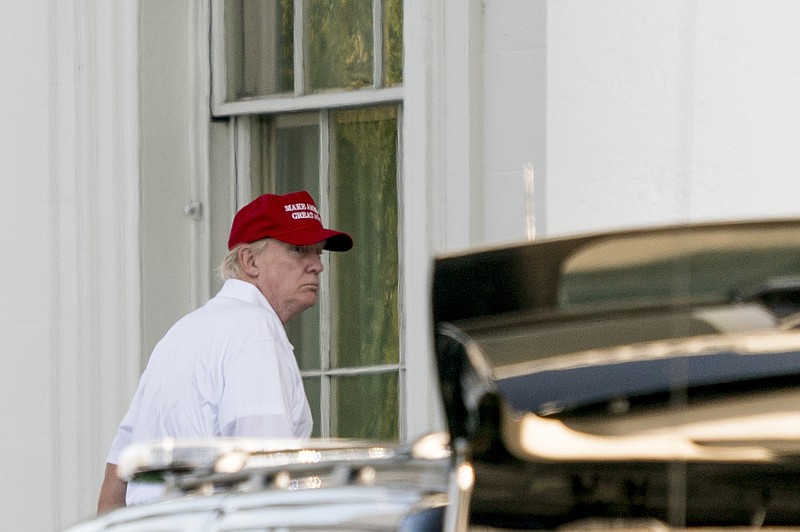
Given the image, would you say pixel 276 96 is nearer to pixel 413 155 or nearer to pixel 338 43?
pixel 338 43

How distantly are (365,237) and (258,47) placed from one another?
2.88 ft

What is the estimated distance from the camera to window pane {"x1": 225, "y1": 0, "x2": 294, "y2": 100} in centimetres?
614

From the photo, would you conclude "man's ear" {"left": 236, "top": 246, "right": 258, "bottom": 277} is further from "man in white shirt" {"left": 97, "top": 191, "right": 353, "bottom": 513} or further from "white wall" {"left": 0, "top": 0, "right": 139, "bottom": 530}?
"white wall" {"left": 0, "top": 0, "right": 139, "bottom": 530}

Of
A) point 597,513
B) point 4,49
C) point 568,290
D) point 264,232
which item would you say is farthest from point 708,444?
point 4,49

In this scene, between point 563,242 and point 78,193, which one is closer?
point 563,242

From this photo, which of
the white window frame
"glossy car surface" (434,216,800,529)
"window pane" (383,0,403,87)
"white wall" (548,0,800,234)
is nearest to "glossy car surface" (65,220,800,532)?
"glossy car surface" (434,216,800,529)

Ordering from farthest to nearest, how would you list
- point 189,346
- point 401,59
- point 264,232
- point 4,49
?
1. point 4,49
2. point 401,59
3. point 264,232
4. point 189,346

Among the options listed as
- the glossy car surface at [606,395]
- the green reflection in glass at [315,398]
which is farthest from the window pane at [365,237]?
the glossy car surface at [606,395]

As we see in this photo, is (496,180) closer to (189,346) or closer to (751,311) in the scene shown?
(189,346)

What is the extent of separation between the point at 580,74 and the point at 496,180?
44 cm

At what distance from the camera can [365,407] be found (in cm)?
596

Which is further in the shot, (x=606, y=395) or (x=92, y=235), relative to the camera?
(x=92, y=235)

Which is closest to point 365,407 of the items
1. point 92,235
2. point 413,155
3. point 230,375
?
point 413,155

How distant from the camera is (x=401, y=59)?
5.73m
